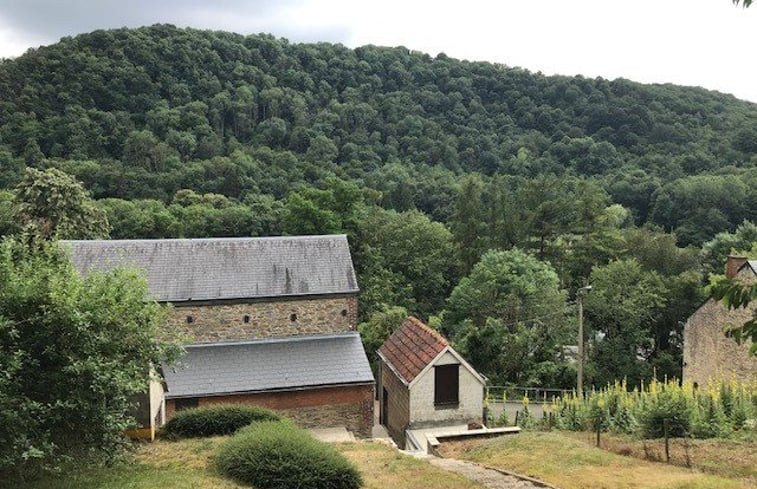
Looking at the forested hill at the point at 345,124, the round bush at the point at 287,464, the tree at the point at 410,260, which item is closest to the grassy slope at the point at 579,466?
the round bush at the point at 287,464

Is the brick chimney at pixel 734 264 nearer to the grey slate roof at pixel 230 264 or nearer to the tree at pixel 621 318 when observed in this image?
the tree at pixel 621 318

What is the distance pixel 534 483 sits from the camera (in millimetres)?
10914

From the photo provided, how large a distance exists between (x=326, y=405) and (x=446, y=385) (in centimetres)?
419

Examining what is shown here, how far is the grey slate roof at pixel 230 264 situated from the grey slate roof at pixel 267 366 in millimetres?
1866

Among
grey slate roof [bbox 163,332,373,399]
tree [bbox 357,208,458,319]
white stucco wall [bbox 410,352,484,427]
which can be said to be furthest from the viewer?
tree [bbox 357,208,458,319]

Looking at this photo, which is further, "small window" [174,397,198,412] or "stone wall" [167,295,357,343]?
"stone wall" [167,295,357,343]

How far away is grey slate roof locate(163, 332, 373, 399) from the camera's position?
19.2 metres

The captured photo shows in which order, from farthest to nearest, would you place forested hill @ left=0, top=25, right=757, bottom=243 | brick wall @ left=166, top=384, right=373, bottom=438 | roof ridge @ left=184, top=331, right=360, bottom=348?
forested hill @ left=0, top=25, right=757, bottom=243 → roof ridge @ left=184, top=331, right=360, bottom=348 → brick wall @ left=166, top=384, right=373, bottom=438

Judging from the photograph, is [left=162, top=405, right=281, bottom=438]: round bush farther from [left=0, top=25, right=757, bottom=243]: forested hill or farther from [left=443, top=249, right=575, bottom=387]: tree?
[left=0, top=25, right=757, bottom=243]: forested hill

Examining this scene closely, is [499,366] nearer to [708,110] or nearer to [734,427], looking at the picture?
[734,427]

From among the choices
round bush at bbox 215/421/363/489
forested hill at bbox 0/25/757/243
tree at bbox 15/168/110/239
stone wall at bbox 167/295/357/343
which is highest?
forested hill at bbox 0/25/757/243

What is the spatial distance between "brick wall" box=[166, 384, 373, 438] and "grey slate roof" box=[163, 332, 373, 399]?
0.97 feet

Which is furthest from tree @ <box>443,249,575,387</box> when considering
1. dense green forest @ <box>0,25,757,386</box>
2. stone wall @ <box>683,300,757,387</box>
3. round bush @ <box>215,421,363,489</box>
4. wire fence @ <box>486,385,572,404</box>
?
round bush @ <box>215,421,363,489</box>

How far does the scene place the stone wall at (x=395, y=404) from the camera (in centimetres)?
2077
